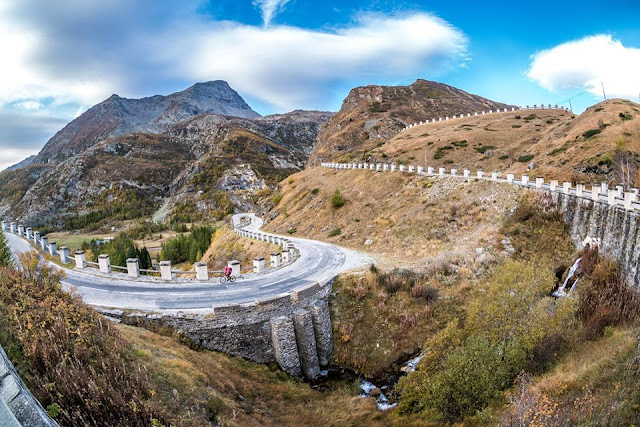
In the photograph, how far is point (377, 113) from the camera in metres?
119

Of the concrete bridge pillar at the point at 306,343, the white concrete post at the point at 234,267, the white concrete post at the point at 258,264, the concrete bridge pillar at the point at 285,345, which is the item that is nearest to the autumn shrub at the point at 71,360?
the concrete bridge pillar at the point at 285,345

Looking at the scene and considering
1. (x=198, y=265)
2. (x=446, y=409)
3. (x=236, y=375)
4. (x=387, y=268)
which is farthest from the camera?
(x=387, y=268)

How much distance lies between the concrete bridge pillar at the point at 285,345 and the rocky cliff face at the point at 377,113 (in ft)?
243

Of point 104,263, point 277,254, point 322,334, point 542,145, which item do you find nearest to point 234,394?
point 322,334

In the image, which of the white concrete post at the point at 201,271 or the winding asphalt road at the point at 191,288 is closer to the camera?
the winding asphalt road at the point at 191,288

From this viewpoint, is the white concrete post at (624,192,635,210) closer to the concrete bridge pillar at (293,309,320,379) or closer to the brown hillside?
the concrete bridge pillar at (293,309,320,379)

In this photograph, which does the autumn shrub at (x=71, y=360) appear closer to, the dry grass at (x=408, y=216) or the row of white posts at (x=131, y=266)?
the row of white posts at (x=131, y=266)

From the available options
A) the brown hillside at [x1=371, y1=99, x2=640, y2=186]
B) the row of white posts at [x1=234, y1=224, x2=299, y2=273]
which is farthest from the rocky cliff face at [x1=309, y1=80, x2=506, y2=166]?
the row of white posts at [x1=234, y1=224, x2=299, y2=273]

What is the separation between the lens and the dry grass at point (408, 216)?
1023 inches

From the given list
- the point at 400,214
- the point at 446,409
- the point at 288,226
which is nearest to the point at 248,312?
the point at 446,409

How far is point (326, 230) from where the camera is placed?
1571 inches

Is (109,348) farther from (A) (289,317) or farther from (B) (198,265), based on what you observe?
(B) (198,265)

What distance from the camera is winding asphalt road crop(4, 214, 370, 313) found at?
51.5 feet

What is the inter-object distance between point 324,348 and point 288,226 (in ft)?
104
